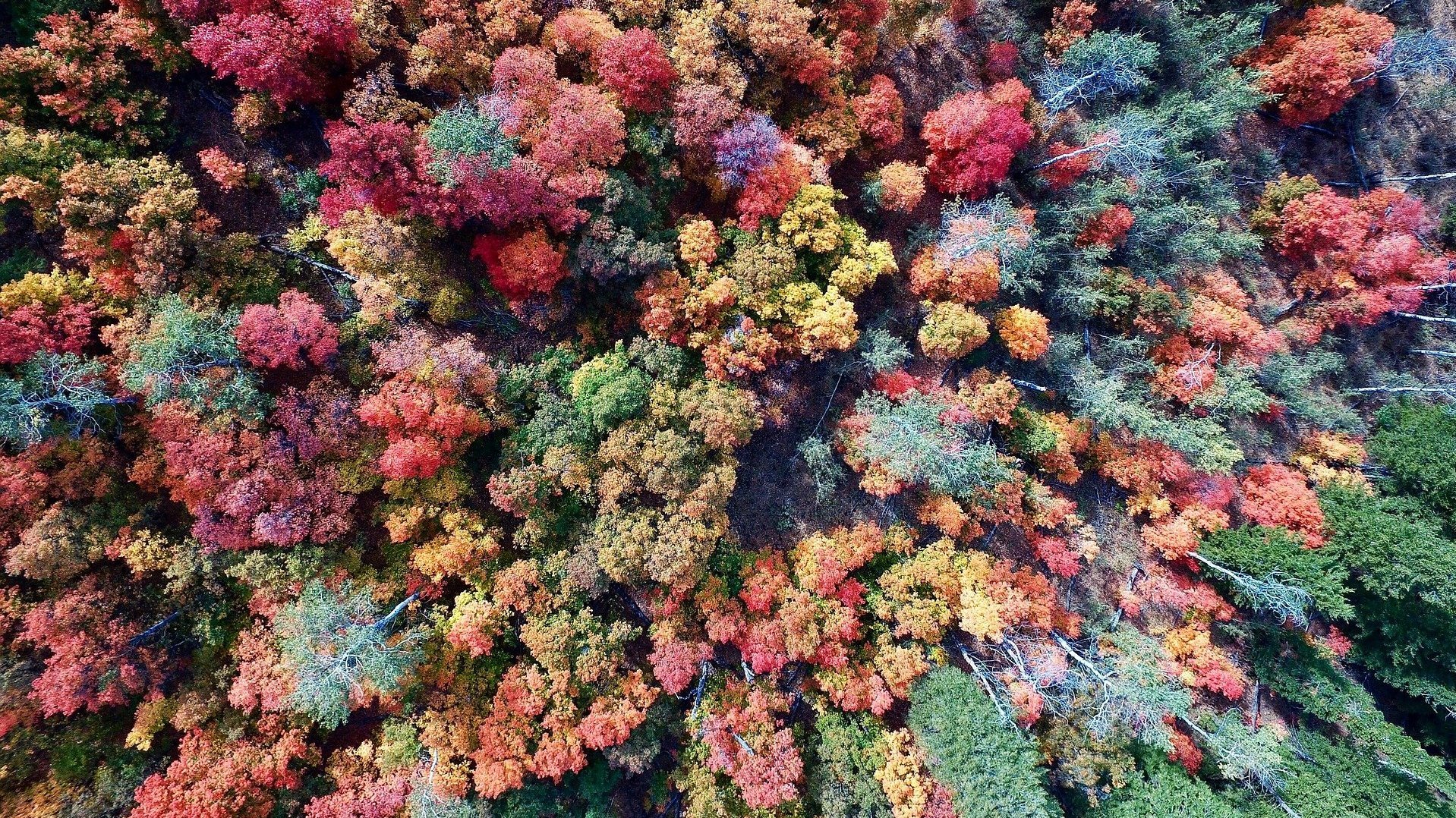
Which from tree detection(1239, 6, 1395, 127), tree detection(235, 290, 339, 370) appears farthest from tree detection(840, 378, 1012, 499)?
tree detection(1239, 6, 1395, 127)

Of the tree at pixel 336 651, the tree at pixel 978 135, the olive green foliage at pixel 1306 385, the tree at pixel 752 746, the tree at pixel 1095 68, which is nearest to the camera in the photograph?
the tree at pixel 336 651

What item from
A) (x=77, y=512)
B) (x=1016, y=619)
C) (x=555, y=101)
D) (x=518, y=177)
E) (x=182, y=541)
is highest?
(x=555, y=101)

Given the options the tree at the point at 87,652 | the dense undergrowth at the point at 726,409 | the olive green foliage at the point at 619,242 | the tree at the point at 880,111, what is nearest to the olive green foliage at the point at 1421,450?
the dense undergrowth at the point at 726,409

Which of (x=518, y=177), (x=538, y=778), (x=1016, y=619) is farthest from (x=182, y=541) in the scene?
(x=1016, y=619)

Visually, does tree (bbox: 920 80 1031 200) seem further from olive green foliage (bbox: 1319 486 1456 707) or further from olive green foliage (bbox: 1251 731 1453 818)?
olive green foliage (bbox: 1251 731 1453 818)

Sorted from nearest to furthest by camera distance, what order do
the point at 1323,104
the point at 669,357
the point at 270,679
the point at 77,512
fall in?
the point at 77,512 < the point at 270,679 < the point at 669,357 < the point at 1323,104

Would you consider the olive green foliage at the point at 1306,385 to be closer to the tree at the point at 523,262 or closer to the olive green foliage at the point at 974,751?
the olive green foliage at the point at 974,751

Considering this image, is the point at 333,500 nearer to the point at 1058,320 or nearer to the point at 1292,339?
the point at 1058,320
